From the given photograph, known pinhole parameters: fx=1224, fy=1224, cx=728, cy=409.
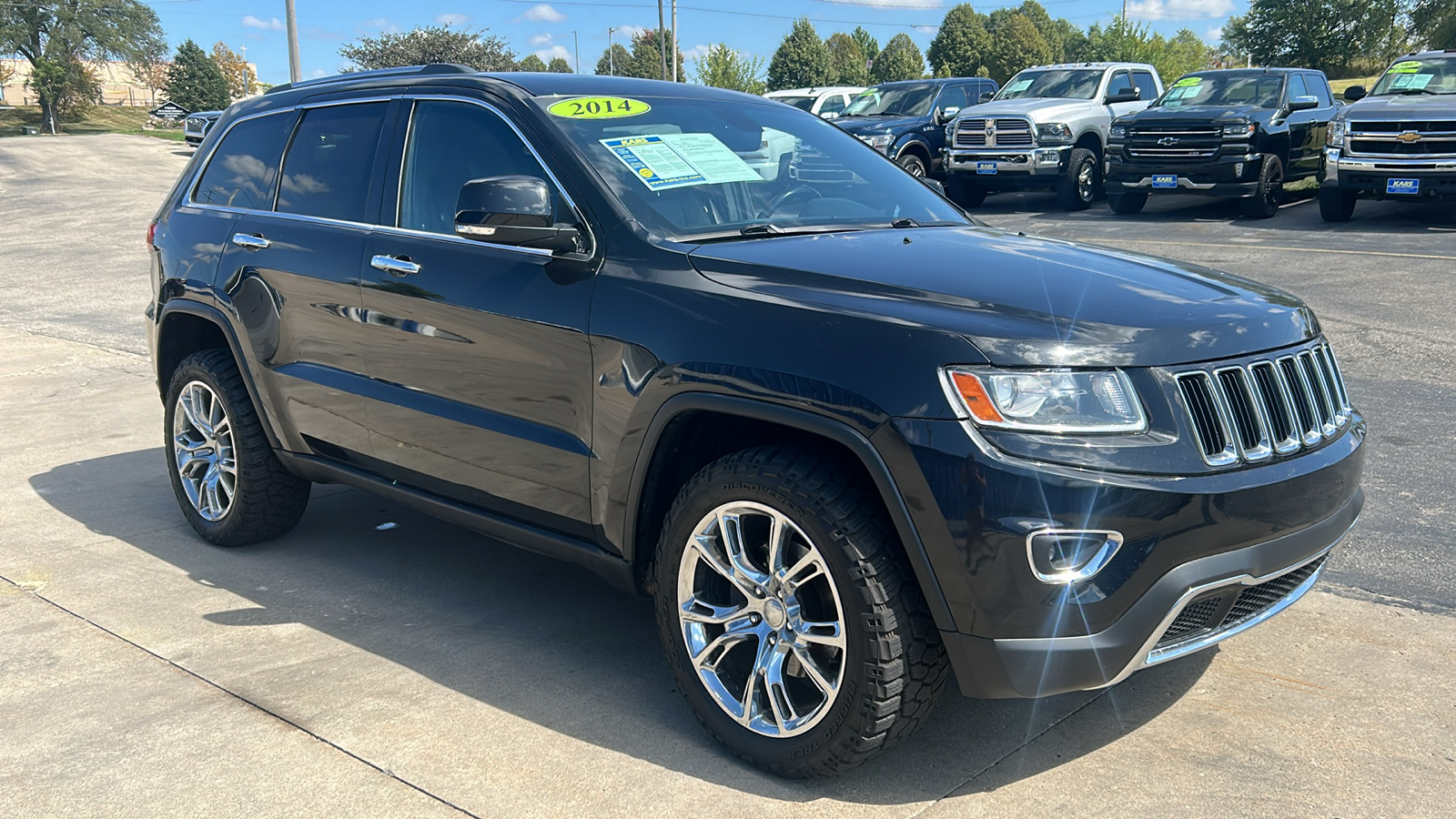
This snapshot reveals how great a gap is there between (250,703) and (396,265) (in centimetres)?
145

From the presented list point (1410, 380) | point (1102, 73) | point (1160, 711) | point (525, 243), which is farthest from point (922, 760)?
point (1102, 73)

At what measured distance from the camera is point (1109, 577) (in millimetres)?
2703

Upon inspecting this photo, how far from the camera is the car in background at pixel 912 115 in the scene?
19.1 m

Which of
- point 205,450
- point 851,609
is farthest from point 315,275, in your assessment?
point 851,609

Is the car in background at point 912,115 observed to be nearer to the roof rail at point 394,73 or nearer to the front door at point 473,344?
the roof rail at point 394,73

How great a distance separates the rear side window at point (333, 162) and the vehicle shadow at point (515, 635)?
139cm

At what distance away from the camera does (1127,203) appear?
57.8ft

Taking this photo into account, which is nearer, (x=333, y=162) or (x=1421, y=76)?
(x=333, y=162)

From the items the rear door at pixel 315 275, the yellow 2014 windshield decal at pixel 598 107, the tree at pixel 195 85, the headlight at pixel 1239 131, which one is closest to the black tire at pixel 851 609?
the yellow 2014 windshield decal at pixel 598 107

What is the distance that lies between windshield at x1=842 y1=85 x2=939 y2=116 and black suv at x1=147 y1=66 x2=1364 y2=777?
53.0ft

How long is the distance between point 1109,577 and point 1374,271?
10.1 meters

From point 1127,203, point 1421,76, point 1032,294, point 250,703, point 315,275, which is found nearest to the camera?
point 1032,294

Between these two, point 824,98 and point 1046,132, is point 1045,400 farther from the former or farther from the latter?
point 824,98

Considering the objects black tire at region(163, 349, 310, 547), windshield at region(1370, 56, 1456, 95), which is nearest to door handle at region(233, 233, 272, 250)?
black tire at region(163, 349, 310, 547)
